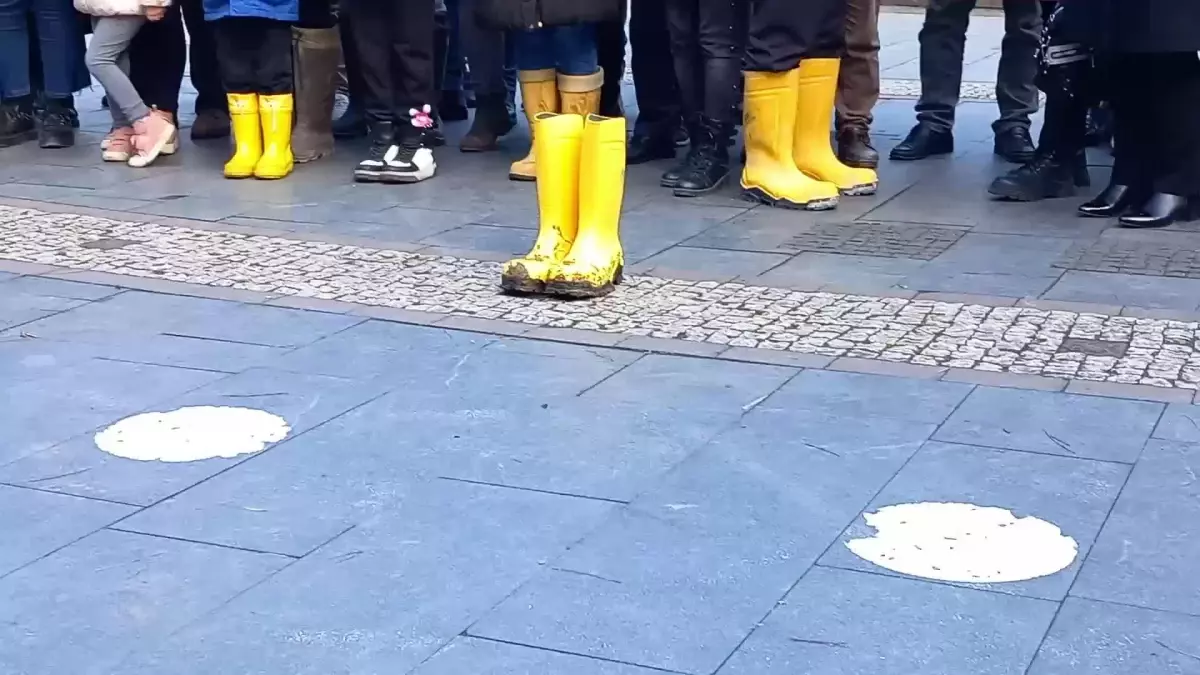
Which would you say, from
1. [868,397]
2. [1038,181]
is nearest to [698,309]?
[868,397]

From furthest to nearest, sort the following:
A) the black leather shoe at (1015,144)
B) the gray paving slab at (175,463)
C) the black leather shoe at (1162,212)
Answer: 1. the black leather shoe at (1015,144)
2. the black leather shoe at (1162,212)
3. the gray paving slab at (175,463)

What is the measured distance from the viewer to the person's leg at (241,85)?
22.7ft

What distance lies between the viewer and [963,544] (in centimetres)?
320

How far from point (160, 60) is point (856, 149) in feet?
10.8

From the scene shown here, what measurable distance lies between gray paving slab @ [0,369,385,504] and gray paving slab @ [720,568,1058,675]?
127 cm

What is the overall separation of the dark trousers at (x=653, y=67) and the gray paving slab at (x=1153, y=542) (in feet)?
13.1

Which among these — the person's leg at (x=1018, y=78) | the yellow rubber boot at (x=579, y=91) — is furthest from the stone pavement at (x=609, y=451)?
the person's leg at (x=1018, y=78)

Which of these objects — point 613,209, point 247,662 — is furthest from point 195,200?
point 247,662

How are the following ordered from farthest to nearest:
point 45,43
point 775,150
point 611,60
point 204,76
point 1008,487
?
point 204,76 < point 45,43 < point 611,60 < point 775,150 < point 1008,487

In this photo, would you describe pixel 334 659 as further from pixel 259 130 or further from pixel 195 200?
pixel 259 130

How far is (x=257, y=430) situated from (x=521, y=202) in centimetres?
287

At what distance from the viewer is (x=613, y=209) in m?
5.11

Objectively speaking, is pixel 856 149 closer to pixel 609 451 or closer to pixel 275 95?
pixel 275 95

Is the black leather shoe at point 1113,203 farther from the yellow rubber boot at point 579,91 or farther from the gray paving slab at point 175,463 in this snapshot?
the gray paving slab at point 175,463
